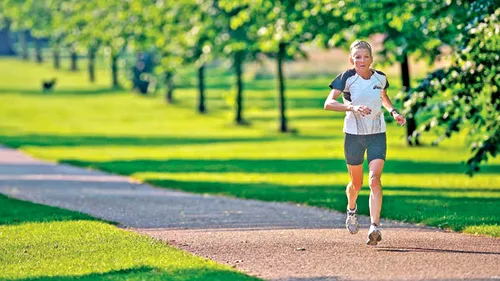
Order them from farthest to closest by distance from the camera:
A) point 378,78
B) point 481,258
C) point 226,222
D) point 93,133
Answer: point 93,133 < point 226,222 < point 378,78 < point 481,258

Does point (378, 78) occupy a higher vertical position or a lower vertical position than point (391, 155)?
higher

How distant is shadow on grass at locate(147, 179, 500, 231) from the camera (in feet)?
45.6

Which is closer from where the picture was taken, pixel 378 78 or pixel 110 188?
pixel 378 78

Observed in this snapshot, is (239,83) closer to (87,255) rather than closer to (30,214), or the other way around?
(30,214)

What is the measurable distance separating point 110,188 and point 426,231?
8871mm

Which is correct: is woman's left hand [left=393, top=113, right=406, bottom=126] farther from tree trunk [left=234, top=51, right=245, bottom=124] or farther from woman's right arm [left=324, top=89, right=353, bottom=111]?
tree trunk [left=234, top=51, right=245, bottom=124]

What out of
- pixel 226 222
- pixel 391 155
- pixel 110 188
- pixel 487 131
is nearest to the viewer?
pixel 226 222

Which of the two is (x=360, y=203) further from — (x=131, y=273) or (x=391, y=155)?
(x=391, y=155)

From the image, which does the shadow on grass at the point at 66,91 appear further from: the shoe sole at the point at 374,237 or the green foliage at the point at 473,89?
the shoe sole at the point at 374,237

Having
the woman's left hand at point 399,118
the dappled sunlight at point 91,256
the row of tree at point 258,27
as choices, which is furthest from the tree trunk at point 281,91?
the woman's left hand at point 399,118

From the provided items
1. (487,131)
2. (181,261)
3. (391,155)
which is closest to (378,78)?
(181,261)

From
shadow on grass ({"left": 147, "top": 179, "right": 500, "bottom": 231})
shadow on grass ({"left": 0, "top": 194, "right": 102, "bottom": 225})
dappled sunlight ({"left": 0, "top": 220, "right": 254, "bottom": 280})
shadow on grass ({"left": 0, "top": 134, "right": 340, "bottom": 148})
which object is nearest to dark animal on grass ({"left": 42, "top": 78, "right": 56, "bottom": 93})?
shadow on grass ({"left": 0, "top": 134, "right": 340, "bottom": 148})

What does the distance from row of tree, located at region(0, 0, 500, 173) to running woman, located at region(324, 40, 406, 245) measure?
4104mm

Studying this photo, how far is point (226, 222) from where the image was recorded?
552 inches
